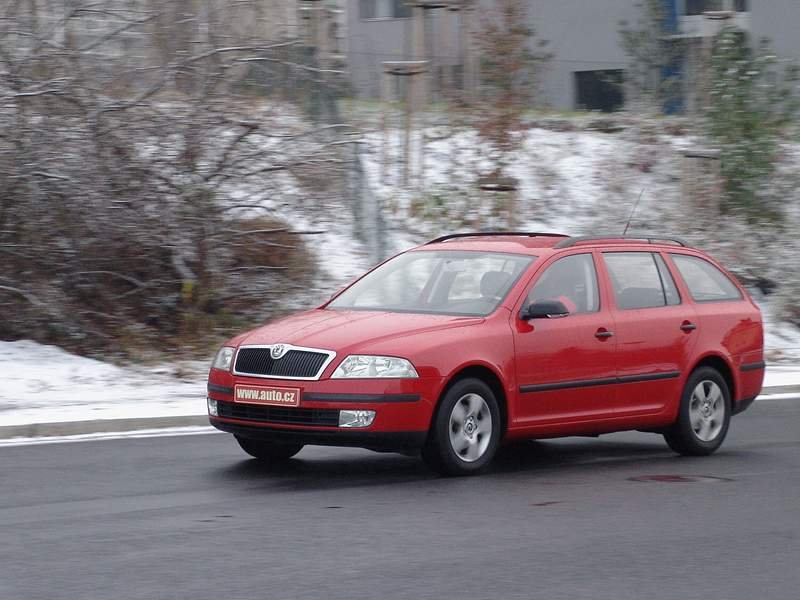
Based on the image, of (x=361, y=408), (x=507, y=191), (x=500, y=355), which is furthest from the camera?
(x=507, y=191)

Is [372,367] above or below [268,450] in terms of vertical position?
above

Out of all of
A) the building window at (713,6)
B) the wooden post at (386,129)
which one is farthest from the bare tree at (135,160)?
the building window at (713,6)

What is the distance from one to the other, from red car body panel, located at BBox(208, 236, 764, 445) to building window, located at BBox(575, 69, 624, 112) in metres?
20.0

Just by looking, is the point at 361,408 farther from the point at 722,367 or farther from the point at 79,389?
the point at 79,389

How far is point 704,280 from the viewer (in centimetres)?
1122

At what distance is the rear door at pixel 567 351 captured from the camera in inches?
376

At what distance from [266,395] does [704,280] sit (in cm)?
394

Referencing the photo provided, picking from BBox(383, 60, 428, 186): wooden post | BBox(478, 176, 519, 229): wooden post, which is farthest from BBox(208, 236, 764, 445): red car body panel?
BBox(383, 60, 428, 186): wooden post

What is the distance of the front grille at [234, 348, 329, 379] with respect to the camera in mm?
8898

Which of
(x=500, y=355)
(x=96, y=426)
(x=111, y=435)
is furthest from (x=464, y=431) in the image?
(x=96, y=426)

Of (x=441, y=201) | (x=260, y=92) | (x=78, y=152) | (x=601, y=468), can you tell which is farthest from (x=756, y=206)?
(x=601, y=468)

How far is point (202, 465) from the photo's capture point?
9.84 metres

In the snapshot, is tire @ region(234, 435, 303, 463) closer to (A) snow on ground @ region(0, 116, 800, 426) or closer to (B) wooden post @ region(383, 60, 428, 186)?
(A) snow on ground @ region(0, 116, 800, 426)

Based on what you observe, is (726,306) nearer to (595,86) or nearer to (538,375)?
(538,375)
